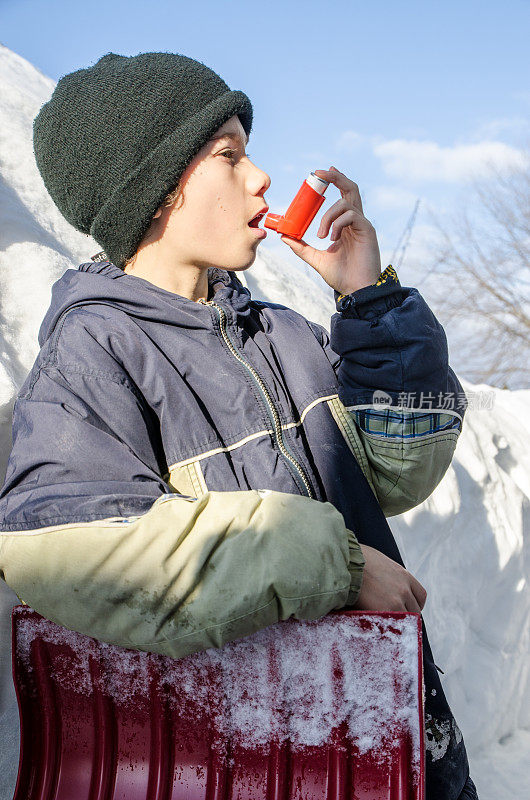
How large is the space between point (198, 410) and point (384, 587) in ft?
1.83

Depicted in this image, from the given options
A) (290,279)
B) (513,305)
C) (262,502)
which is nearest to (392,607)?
(262,502)

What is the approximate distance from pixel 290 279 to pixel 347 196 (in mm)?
2821

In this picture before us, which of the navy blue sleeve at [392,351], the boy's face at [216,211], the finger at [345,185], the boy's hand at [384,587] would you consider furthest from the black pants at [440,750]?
the finger at [345,185]

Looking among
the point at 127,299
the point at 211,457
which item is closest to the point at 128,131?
the point at 127,299

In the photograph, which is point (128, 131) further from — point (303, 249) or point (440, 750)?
point (440, 750)

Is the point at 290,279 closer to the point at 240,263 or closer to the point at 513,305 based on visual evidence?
the point at 240,263

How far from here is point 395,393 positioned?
1.79 meters

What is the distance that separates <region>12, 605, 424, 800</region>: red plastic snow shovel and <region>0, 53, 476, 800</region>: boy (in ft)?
0.39

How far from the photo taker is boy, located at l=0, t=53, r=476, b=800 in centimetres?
124

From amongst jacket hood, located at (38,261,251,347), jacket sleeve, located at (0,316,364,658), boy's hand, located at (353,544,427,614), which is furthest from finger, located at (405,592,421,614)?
jacket hood, located at (38,261,251,347)

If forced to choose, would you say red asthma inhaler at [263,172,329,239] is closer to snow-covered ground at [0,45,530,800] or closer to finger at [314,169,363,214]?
finger at [314,169,363,214]

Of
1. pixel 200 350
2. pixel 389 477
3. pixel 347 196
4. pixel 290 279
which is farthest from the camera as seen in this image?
pixel 290 279

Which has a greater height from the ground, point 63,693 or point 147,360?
point 147,360

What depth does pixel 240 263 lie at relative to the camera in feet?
6.18
